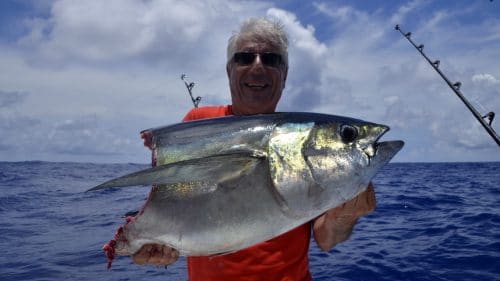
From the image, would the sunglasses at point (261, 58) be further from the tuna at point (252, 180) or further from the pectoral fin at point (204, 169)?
the pectoral fin at point (204, 169)

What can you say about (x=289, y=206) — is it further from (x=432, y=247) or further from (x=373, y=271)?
(x=432, y=247)

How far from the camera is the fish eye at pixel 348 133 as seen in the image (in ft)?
6.93

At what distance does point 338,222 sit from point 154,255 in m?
1.28

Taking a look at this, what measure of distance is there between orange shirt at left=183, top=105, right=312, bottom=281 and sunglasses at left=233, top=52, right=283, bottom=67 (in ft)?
4.07

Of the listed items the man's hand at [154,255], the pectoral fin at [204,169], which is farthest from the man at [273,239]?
the pectoral fin at [204,169]

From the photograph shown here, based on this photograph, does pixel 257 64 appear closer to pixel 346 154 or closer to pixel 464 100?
pixel 346 154

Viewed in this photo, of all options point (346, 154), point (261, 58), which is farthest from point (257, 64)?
point (346, 154)

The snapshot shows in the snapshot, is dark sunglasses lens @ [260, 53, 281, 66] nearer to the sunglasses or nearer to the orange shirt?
the sunglasses

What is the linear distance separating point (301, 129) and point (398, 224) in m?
11.0

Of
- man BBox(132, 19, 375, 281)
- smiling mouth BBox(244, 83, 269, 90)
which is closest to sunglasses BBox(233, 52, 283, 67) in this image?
man BBox(132, 19, 375, 281)

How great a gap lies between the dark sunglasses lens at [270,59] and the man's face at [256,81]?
0.02 metres

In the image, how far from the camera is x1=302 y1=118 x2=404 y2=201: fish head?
199 centimetres

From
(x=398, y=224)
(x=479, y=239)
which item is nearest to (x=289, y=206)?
(x=479, y=239)

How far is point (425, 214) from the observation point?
1370 cm
